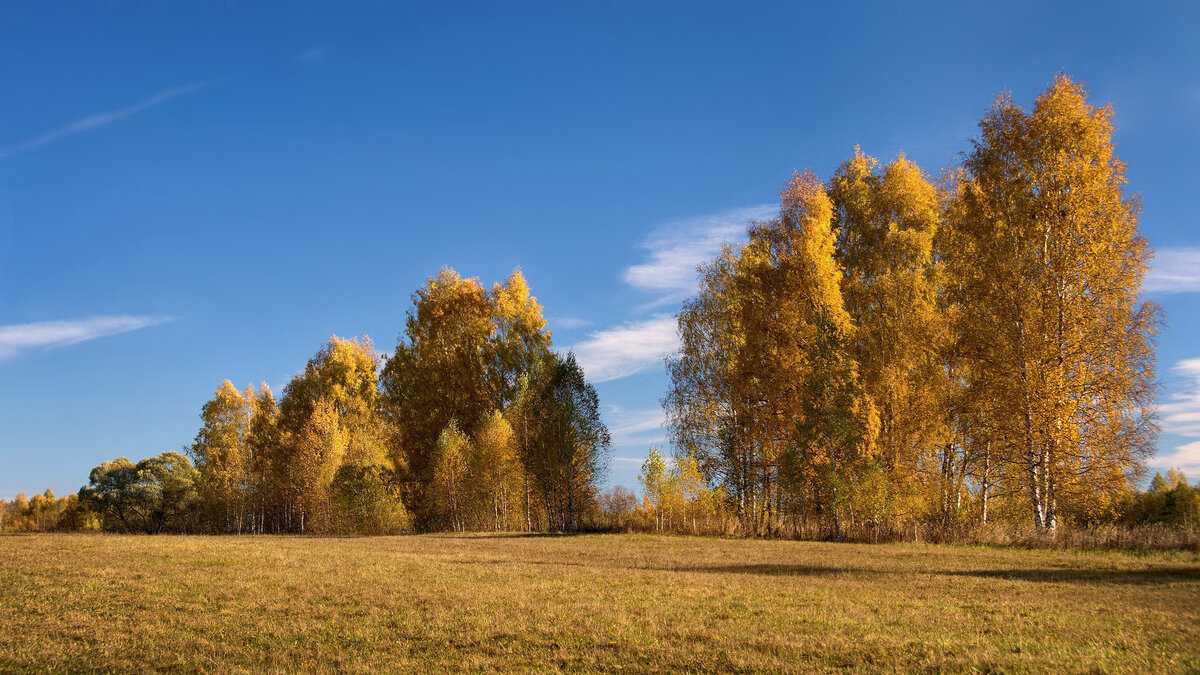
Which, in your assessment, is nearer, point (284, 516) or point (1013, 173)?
point (1013, 173)

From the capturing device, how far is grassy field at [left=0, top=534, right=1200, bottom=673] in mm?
8531

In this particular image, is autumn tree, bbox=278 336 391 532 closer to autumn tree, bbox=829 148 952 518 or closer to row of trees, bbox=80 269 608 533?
row of trees, bbox=80 269 608 533

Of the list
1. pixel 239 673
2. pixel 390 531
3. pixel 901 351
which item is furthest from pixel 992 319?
pixel 390 531

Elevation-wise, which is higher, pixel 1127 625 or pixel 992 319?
pixel 992 319

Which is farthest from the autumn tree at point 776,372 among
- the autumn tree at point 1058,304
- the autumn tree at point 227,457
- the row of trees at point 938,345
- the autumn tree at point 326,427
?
the autumn tree at point 227,457

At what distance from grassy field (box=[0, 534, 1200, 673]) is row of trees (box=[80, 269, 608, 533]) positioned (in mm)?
17669

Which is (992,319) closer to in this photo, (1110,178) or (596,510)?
(1110,178)

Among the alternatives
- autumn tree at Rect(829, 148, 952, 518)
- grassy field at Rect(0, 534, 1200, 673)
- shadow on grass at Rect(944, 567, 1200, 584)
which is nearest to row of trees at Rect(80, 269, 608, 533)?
autumn tree at Rect(829, 148, 952, 518)

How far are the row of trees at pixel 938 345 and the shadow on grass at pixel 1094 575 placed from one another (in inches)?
267

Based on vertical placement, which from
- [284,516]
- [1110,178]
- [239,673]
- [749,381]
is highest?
[1110,178]

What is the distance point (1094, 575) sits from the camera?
49.4 ft

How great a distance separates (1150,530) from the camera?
19922 mm

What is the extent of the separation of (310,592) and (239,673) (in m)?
5.63

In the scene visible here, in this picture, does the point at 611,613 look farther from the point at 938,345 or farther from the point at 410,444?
the point at 410,444
